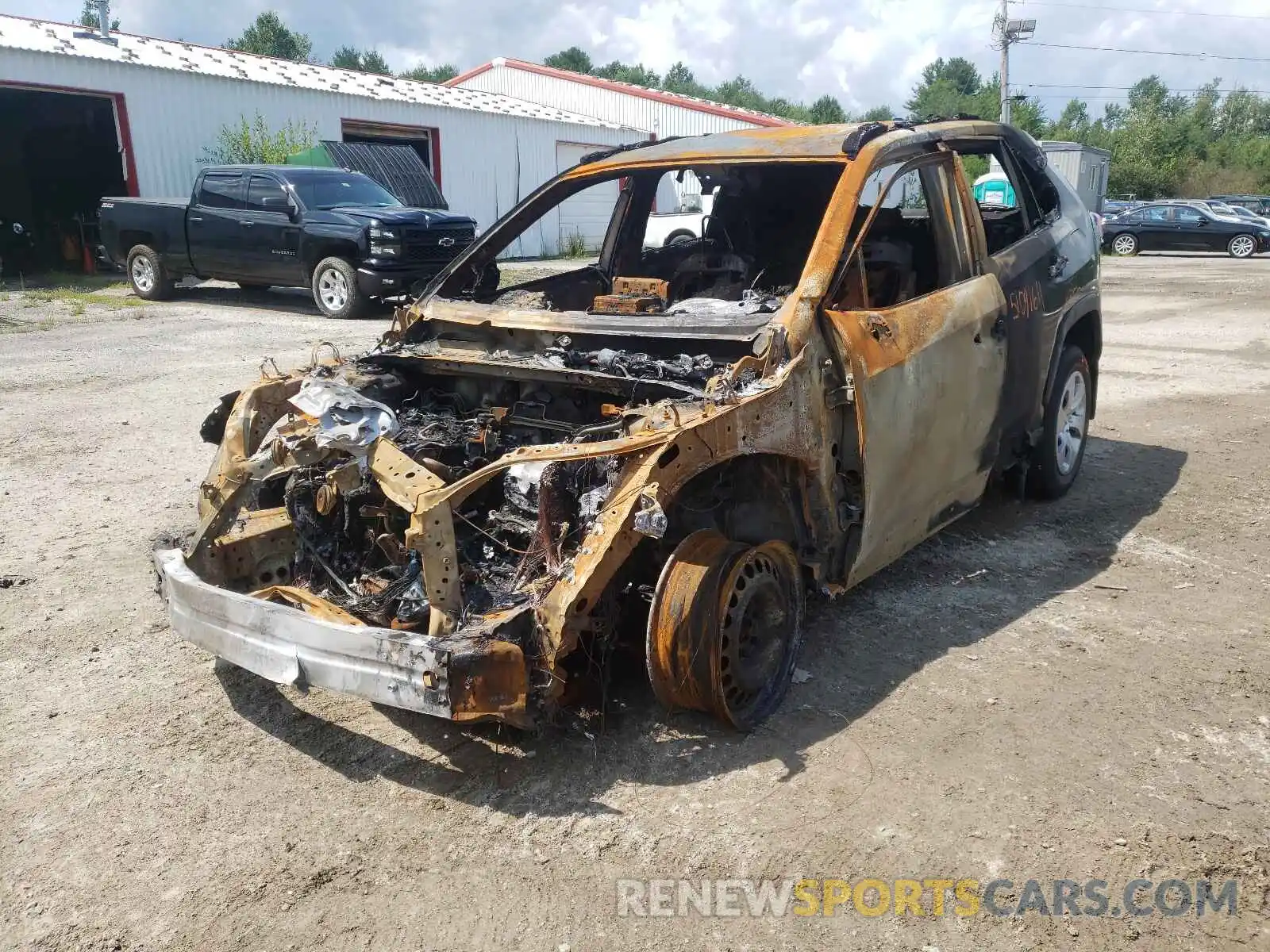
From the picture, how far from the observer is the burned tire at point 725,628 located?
3.22 meters

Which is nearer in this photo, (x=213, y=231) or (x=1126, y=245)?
(x=213, y=231)

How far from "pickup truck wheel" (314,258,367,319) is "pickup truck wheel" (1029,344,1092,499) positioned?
9429 millimetres

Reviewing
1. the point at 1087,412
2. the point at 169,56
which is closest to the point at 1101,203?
the point at 169,56

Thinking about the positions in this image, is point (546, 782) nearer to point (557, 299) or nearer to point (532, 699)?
point (532, 699)

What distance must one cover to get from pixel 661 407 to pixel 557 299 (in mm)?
2132

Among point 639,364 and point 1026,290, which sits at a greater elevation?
point 1026,290

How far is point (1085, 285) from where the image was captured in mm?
5680

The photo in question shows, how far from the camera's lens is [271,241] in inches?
538

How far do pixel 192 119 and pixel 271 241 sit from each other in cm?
763

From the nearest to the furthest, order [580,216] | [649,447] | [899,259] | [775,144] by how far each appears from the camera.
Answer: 1. [649,447]
2. [775,144]
3. [899,259]
4. [580,216]

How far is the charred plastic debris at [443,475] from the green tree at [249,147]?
16.8 metres

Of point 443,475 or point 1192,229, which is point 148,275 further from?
point 1192,229

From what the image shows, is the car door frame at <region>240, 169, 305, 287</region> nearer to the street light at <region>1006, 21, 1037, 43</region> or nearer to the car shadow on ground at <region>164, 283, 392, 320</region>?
the car shadow on ground at <region>164, 283, 392, 320</region>

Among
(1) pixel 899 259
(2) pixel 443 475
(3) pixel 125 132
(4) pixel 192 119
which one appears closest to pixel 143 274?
(3) pixel 125 132
